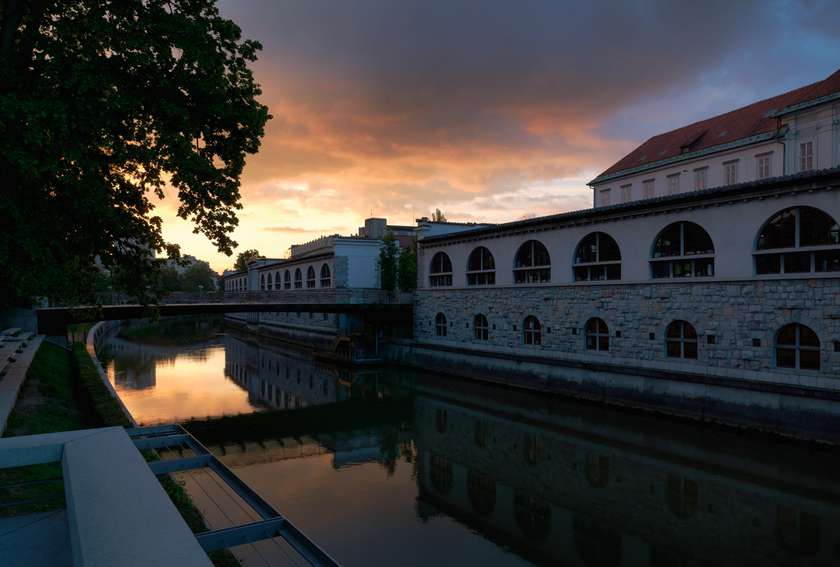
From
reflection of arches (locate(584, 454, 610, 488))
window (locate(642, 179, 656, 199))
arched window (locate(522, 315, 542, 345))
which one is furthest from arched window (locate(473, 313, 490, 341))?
window (locate(642, 179, 656, 199))

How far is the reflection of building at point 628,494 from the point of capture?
10.6 metres

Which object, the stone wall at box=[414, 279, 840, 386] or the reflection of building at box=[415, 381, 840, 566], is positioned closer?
the reflection of building at box=[415, 381, 840, 566]

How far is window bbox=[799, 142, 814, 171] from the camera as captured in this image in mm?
32625

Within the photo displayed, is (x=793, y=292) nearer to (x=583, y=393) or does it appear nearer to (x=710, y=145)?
(x=583, y=393)

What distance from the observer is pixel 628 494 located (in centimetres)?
1340

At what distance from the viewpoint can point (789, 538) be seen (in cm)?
1090

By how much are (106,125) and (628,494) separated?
13763 millimetres

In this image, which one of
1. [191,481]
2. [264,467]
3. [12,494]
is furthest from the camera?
[264,467]

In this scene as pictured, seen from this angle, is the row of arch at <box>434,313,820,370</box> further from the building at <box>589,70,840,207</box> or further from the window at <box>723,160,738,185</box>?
the window at <box>723,160,738,185</box>

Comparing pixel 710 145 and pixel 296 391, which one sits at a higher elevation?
pixel 710 145

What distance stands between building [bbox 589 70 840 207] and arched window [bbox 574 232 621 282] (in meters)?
17.1

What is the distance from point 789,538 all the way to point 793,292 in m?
8.90

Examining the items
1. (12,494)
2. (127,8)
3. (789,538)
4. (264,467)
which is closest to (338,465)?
(264,467)

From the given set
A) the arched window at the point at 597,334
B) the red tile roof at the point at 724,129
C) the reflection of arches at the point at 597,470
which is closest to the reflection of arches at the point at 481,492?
the reflection of arches at the point at 597,470
